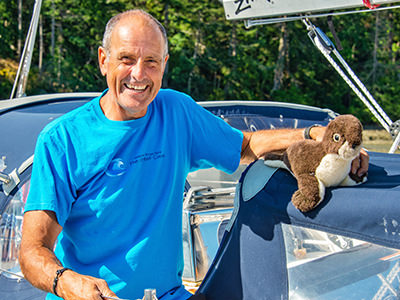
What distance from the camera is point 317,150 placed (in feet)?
5.46

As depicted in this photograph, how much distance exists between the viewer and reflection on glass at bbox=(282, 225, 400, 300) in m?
1.55

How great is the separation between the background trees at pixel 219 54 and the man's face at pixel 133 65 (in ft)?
87.4

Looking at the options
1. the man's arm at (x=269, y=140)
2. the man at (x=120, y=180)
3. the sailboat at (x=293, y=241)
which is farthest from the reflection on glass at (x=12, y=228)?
the man's arm at (x=269, y=140)

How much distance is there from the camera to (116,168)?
1.88 metres

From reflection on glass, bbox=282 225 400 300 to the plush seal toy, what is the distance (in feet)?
0.45

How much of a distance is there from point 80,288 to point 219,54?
30.3 meters

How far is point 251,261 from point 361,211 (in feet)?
1.46

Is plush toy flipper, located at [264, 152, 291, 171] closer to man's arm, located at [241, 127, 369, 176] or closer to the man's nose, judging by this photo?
man's arm, located at [241, 127, 369, 176]

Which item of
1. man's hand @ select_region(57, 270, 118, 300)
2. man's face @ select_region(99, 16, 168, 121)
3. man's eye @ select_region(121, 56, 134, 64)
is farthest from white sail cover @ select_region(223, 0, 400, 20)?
man's hand @ select_region(57, 270, 118, 300)

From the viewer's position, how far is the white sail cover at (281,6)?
2.62m

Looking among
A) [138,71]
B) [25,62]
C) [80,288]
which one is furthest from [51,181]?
[25,62]

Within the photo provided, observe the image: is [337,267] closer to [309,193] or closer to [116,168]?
[309,193]

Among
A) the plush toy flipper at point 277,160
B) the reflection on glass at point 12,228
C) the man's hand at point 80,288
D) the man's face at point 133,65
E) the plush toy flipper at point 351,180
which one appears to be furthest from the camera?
the reflection on glass at point 12,228

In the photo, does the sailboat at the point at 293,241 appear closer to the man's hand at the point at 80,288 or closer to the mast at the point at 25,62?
the man's hand at the point at 80,288
